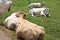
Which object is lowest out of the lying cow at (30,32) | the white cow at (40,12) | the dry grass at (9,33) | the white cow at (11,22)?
the white cow at (40,12)

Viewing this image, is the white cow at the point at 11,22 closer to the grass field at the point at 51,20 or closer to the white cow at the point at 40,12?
the grass field at the point at 51,20

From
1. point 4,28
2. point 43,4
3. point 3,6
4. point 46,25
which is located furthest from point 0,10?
point 43,4

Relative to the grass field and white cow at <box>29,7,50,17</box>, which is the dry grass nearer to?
the grass field

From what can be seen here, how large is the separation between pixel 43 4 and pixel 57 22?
4623 millimetres

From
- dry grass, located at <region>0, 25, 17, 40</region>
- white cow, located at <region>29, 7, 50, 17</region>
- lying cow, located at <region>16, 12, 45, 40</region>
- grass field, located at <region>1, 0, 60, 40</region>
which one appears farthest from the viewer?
white cow, located at <region>29, 7, 50, 17</region>

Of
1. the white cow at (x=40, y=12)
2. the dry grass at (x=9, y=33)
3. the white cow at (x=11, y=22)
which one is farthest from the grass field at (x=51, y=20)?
the white cow at (x=11, y=22)

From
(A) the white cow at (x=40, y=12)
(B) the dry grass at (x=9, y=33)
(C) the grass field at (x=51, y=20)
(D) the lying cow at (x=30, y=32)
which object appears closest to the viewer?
(D) the lying cow at (x=30, y=32)

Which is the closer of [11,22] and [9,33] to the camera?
[9,33]

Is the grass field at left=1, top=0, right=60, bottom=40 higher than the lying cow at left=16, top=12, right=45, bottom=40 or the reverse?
the reverse

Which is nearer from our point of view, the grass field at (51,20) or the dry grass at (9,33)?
the dry grass at (9,33)

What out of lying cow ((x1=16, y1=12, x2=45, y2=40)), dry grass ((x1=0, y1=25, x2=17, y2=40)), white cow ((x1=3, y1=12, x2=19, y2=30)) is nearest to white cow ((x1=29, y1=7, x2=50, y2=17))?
white cow ((x1=3, y1=12, x2=19, y2=30))

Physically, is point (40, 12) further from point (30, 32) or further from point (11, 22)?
point (30, 32)

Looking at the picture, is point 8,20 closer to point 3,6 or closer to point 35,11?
point 3,6

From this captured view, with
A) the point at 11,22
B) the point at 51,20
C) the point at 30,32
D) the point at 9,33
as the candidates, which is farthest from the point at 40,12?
the point at 30,32
